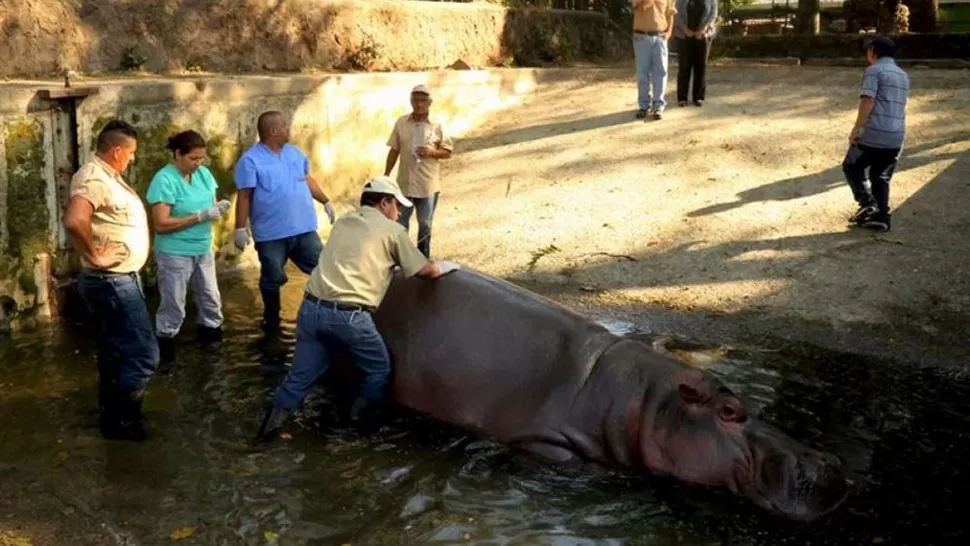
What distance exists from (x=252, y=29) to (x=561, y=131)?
4017mm

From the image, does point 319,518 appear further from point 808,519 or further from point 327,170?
point 327,170

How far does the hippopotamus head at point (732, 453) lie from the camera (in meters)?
5.14

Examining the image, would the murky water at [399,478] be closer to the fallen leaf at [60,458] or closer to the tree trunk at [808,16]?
the fallen leaf at [60,458]

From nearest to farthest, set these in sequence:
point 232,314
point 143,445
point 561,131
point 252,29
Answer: point 143,445, point 232,314, point 252,29, point 561,131

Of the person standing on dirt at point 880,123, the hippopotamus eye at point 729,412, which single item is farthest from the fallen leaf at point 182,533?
the person standing on dirt at point 880,123

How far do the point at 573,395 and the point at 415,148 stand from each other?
3801 millimetres

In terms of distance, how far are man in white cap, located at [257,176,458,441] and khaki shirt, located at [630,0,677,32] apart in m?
7.70

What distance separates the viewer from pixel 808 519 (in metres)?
5.06

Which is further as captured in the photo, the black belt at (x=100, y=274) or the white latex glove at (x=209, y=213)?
the white latex glove at (x=209, y=213)

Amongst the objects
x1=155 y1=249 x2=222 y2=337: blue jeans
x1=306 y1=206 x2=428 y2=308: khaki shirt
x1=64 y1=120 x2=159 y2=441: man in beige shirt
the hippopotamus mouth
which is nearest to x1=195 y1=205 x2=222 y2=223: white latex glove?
x1=155 y1=249 x2=222 y2=337: blue jeans

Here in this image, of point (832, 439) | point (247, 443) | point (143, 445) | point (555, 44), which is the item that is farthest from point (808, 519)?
point (555, 44)

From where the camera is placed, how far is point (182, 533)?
4.76 metres

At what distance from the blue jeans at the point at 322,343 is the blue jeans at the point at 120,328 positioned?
775 mm

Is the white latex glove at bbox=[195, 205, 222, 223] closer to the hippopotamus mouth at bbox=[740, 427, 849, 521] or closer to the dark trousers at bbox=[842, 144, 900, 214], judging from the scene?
the hippopotamus mouth at bbox=[740, 427, 849, 521]
